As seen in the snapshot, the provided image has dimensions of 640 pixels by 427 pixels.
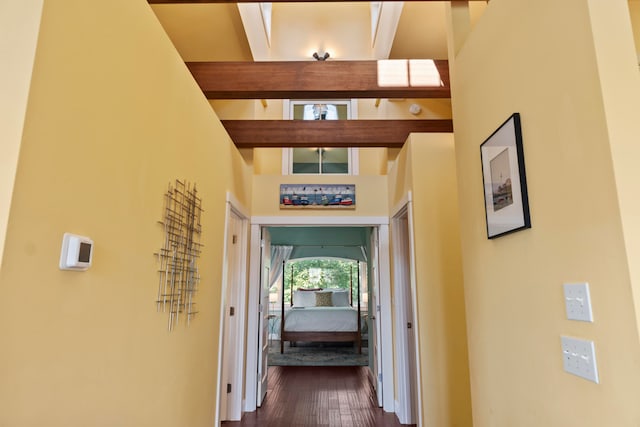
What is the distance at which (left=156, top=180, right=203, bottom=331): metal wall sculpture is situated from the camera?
1.75m

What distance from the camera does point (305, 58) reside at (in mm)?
5219

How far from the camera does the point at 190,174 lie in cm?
209

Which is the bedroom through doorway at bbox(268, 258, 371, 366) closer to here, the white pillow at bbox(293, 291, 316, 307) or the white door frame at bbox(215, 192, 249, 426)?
the white pillow at bbox(293, 291, 316, 307)

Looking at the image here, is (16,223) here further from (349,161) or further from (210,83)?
(349,161)

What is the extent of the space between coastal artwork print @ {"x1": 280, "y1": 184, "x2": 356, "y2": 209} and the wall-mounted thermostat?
298cm

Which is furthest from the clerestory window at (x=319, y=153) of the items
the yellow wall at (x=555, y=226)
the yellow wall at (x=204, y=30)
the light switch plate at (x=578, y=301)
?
the light switch plate at (x=578, y=301)

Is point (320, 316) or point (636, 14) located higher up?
point (636, 14)

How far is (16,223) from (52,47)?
48 centimetres

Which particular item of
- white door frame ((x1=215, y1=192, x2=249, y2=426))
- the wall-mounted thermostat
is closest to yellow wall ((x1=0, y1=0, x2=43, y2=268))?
the wall-mounted thermostat

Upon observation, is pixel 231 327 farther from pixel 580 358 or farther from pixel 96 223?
pixel 580 358

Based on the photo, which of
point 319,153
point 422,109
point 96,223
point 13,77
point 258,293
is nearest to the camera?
point 13,77

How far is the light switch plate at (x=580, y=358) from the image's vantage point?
1.05 m

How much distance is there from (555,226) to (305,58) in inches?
184

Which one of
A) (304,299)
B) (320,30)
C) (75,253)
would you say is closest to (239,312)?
(75,253)
